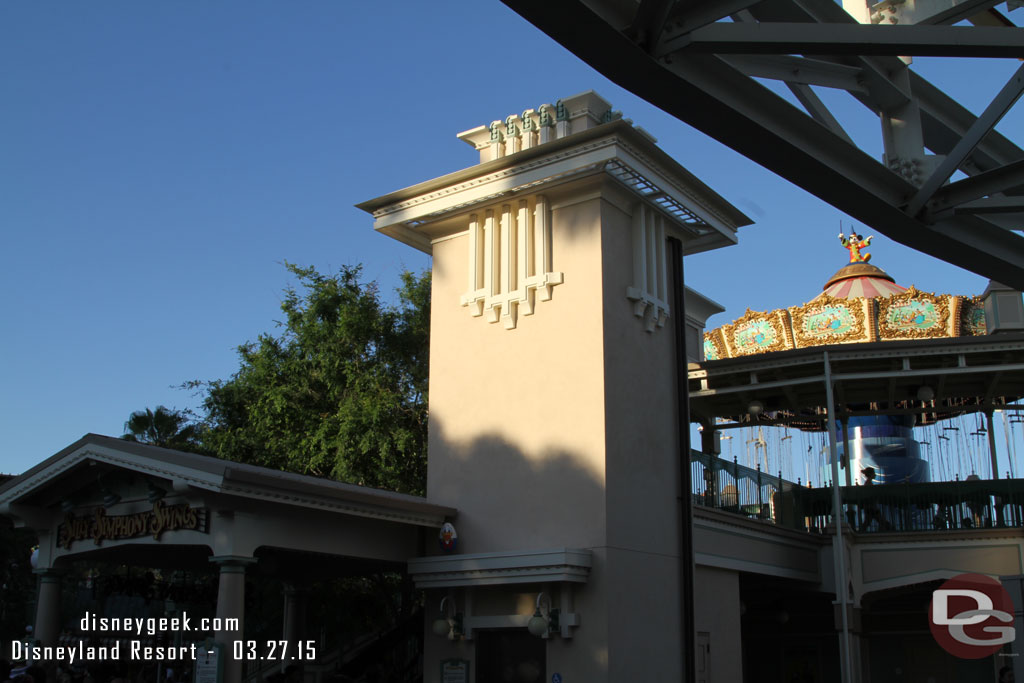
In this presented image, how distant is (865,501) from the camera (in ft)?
71.1

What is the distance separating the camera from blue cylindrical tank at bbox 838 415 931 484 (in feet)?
94.3

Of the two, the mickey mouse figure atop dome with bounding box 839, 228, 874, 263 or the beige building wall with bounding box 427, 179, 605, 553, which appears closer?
the beige building wall with bounding box 427, 179, 605, 553

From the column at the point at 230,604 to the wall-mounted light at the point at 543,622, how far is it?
4369 mm

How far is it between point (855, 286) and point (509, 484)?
57.1 feet

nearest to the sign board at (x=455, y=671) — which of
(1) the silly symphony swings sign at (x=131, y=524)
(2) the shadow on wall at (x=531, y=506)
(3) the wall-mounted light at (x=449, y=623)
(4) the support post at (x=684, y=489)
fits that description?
(2) the shadow on wall at (x=531, y=506)

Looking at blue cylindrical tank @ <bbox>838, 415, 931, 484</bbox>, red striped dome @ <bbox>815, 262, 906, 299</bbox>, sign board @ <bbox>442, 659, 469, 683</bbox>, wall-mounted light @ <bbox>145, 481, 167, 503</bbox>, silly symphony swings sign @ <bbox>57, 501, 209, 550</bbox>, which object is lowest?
sign board @ <bbox>442, 659, 469, 683</bbox>

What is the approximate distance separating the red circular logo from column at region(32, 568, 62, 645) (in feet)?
52.6

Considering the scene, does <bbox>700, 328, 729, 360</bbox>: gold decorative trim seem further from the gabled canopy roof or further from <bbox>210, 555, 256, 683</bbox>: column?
<bbox>210, 555, 256, 683</bbox>: column

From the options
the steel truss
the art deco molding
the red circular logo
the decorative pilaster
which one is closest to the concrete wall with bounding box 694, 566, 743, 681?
the red circular logo

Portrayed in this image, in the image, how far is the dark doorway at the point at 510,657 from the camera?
627 inches

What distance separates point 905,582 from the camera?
20344 millimetres

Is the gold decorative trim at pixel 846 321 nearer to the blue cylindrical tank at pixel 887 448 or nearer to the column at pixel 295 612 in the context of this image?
the blue cylindrical tank at pixel 887 448

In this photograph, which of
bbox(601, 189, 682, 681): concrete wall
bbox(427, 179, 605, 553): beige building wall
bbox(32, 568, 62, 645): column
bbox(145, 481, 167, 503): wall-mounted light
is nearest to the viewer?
bbox(145, 481, 167, 503): wall-mounted light

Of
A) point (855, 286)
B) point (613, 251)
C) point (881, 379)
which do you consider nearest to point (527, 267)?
point (613, 251)
